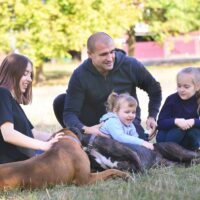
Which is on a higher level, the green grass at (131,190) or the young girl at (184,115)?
the young girl at (184,115)

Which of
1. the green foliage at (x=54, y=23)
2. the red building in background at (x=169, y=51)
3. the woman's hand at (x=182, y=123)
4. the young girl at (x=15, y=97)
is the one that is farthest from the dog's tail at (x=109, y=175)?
the red building in background at (x=169, y=51)

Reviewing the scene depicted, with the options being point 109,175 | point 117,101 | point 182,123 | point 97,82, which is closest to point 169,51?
point 97,82

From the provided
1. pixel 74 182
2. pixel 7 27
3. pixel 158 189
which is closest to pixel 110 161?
pixel 74 182

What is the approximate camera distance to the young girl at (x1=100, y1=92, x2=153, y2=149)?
5465mm

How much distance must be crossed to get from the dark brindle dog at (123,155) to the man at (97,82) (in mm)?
515

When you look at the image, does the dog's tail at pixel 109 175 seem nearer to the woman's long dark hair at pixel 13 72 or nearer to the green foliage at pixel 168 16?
the woman's long dark hair at pixel 13 72

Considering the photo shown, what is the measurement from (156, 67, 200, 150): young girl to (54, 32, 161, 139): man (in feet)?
0.50

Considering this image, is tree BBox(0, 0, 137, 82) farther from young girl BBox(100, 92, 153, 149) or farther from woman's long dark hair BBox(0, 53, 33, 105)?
woman's long dark hair BBox(0, 53, 33, 105)

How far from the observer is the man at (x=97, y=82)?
→ 582 centimetres

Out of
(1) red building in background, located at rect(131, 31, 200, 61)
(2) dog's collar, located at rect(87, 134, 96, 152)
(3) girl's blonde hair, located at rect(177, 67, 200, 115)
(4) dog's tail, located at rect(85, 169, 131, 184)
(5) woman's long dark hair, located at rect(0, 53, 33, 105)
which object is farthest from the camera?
(1) red building in background, located at rect(131, 31, 200, 61)

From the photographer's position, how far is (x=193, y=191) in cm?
422

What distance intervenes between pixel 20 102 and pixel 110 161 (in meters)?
0.96

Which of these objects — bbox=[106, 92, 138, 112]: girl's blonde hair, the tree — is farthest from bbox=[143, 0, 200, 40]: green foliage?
bbox=[106, 92, 138, 112]: girl's blonde hair

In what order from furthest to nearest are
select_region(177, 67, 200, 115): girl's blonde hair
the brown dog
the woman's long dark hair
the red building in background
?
the red building in background
select_region(177, 67, 200, 115): girl's blonde hair
the woman's long dark hair
the brown dog
